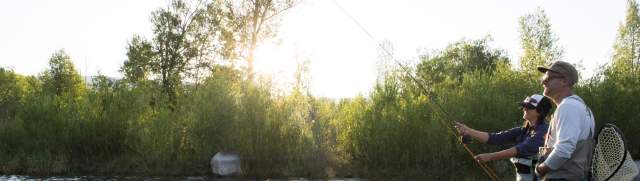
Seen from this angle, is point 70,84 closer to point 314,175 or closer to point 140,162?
point 140,162

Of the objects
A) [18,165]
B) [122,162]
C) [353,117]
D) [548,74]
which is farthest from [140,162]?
[548,74]

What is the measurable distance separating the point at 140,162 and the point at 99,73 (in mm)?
14911

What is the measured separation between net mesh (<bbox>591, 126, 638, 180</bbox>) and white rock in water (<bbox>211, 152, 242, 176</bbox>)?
19.2 meters

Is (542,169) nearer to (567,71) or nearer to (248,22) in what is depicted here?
(567,71)

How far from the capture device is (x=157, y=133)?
24.3 metres

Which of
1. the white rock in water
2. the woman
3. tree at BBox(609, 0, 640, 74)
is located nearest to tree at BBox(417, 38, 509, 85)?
tree at BBox(609, 0, 640, 74)

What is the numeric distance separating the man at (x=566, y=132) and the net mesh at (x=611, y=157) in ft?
0.33

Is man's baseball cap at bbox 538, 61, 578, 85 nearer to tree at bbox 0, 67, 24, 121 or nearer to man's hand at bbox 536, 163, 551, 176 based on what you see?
man's hand at bbox 536, 163, 551, 176

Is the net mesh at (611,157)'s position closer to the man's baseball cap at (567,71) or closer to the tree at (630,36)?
the man's baseball cap at (567,71)

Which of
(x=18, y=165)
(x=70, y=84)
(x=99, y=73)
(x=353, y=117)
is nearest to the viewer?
(x=18, y=165)

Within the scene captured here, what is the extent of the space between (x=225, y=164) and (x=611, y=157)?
19403 mm

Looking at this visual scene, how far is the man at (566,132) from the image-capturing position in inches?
188

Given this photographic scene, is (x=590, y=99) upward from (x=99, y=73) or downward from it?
downward

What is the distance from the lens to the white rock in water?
23164 millimetres
